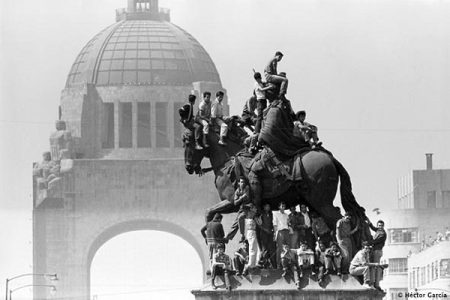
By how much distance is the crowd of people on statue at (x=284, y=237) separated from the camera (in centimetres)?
6912

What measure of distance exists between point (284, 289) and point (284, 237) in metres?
1.66

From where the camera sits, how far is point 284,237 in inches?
2751

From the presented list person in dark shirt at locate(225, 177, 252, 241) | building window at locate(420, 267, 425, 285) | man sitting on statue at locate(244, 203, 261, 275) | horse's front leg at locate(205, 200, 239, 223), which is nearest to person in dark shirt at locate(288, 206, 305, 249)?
man sitting on statue at locate(244, 203, 261, 275)

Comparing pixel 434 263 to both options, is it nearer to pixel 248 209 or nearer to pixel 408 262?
pixel 408 262

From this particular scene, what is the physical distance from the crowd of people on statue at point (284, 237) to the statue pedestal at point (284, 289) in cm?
17

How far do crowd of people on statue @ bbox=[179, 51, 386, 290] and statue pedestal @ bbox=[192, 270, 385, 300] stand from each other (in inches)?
6.5

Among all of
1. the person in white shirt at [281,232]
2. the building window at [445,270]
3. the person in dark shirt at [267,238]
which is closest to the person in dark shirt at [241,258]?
the person in dark shirt at [267,238]

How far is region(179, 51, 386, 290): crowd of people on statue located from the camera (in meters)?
69.1

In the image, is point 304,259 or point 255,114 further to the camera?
point 255,114

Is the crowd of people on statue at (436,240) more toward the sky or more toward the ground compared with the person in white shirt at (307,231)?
more toward the sky

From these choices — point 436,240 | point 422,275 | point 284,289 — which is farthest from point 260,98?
point 422,275

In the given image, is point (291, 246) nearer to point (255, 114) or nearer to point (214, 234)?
point (214, 234)

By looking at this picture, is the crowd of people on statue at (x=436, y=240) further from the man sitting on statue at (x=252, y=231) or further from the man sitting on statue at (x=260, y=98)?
the man sitting on statue at (x=252, y=231)

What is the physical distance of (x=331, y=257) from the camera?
6919cm
